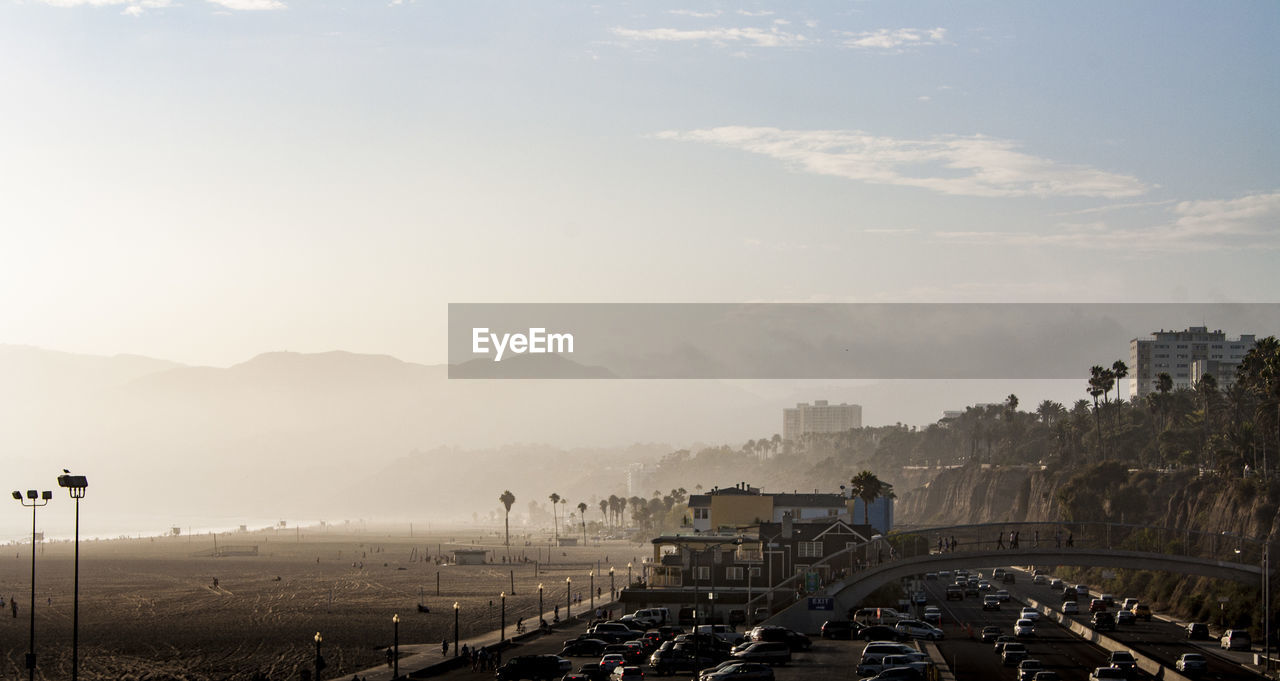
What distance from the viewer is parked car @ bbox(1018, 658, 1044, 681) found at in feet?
202

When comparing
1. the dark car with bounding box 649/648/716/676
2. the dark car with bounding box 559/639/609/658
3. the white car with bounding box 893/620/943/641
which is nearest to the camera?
the dark car with bounding box 649/648/716/676

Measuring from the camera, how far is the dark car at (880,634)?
80.4 m

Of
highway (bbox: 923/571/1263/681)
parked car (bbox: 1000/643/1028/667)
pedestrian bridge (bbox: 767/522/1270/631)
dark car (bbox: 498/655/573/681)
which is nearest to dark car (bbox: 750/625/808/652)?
highway (bbox: 923/571/1263/681)

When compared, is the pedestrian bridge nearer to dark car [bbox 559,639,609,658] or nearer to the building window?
the building window

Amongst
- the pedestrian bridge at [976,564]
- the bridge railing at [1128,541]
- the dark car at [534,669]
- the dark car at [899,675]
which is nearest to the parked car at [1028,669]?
the dark car at [899,675]

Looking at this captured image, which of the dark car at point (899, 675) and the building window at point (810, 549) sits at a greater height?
the building window at point (810, 549)

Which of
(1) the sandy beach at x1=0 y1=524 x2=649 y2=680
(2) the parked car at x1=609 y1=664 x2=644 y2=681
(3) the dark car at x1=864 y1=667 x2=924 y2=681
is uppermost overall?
(3) the dark car at x1=864 y1=667 x2=924 y2=681

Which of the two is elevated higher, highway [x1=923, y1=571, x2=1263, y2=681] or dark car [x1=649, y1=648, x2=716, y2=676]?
dark car [x1=649, y1=648, x2=716, y2=676]

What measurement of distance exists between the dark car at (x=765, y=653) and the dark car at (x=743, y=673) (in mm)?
7101

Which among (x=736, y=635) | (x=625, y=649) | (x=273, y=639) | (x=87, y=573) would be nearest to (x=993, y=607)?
(x=736, y=635)

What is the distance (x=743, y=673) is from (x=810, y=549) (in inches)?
1941

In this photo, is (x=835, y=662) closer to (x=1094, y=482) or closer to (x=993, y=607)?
(x=993, y=607)

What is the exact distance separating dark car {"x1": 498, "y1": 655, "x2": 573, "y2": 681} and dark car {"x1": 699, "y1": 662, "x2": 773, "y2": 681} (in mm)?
7847

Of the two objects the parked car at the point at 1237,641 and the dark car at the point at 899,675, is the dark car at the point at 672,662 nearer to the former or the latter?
the dark car at the point at 899,675
